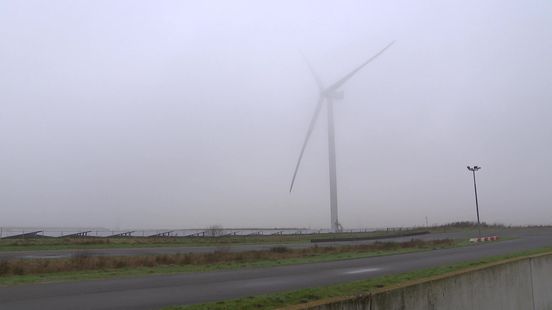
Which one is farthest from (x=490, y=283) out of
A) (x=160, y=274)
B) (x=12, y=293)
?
(x=160, y=274)

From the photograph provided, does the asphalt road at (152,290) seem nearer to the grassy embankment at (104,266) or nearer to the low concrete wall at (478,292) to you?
the grassy embankment at (104,266)

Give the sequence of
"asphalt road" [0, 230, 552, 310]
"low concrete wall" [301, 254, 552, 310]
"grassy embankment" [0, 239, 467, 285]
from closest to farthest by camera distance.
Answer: "low concrete wall" [301, 254, 552, 310] < "asphalt road" [0, 230, 552, 310] < "grassy embankment" [0, 239, 467, 285]

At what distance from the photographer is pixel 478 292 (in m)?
9.35

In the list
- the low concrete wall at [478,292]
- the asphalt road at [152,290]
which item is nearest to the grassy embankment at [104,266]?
the asphalt road at [152,290]

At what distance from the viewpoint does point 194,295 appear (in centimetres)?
1395

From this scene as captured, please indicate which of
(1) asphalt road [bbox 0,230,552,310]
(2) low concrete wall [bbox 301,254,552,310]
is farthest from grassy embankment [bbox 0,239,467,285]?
(2) low concrete wall [bbox 301,254,552,310]

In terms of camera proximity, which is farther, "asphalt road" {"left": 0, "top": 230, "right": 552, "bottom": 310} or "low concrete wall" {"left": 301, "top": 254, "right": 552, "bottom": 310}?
"asphalt road" {"left": 0, "top": 230, "right": 552, "bottom": 310}

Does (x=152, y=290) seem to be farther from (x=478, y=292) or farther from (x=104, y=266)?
(x=104, y=266)

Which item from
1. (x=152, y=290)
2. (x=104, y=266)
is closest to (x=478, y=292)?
(x=152, y=290)

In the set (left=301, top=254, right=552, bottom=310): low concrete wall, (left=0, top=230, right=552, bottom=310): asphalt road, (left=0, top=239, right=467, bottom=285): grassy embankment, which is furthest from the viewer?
(left=0, top=239, right=467, bottom=285): grassy embankment

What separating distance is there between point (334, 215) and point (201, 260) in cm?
5273

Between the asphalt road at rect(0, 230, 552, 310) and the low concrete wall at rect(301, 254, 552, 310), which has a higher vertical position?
the low concrete wall at rect(301, 254, 552, 310)

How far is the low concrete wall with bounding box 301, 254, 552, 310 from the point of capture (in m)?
7.26

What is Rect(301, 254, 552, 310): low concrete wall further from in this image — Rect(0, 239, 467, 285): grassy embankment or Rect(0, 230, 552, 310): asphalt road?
Rect(0, 239, 467, 285): grassy embankment
